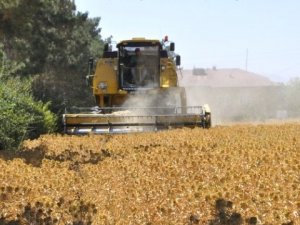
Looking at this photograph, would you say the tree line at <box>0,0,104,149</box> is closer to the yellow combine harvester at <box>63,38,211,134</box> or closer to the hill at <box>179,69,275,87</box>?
the yellow combine harvester at <box>63,38,211,134</box>

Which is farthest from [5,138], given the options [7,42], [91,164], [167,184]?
[7,42]

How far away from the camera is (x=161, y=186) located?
659cm

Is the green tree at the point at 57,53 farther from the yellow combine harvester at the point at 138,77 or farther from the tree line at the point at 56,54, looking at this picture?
the yellow combine harvester at the point at 138,77

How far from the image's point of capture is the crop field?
5238 millimetres

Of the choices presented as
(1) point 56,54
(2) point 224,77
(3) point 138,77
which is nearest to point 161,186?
(3) point 138,77

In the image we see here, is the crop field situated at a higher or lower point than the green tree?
lower

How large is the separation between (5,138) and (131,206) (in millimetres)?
7592

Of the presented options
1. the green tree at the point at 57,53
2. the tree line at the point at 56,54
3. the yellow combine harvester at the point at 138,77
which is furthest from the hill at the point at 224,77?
the yellow combine harvester at the point at 138,77

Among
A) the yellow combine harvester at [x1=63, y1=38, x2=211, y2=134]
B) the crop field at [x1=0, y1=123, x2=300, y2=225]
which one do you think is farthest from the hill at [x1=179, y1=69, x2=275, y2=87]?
the crop field at [x1=0, y1=123, x2=300, y2=225]

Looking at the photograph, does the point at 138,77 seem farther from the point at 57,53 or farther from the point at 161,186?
the point at 57,53

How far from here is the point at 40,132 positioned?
20.2 m

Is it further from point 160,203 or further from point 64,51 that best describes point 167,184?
point 64,51

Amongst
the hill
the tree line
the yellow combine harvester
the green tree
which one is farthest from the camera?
the hill

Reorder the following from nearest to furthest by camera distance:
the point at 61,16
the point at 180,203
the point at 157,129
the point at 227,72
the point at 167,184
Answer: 1. the point at 180,203
2. the point at 167,184
3. the point at 157,129
4. the point at 61,16
5. the point at 227,72
